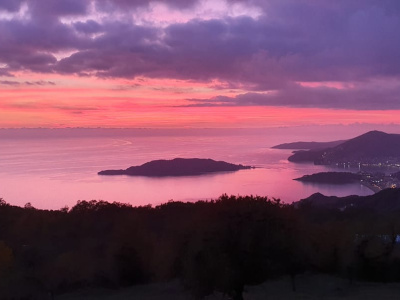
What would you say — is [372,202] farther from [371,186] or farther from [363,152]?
[363,152]

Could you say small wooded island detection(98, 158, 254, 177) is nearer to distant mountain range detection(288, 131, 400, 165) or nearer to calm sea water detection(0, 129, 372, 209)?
calm sea water detection(0, 129, 372, 209)

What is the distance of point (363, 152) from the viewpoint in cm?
11331

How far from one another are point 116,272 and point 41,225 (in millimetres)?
8485

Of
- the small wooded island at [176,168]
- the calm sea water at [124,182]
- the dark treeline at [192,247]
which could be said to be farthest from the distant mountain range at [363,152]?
the dark treeline at [192,247]

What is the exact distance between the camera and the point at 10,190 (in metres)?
69.9

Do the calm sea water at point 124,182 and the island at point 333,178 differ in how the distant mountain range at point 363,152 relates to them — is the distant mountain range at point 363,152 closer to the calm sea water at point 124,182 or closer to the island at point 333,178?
the calm sea water at point 124,182

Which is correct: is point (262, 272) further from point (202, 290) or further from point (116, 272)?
point (116, 272)

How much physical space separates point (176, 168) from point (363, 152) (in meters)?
52.9

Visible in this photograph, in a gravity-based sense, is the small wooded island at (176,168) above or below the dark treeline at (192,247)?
above

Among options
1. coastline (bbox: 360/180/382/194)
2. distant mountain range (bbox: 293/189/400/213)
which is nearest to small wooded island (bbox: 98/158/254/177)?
coastline (bbox: 360/180/382/194)

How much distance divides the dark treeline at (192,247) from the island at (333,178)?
1634 inches

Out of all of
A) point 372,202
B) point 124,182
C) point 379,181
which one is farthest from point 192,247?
point 379,181

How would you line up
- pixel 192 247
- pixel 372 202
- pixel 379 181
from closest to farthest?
pixel 192 247 < pixel 372 202 < pixel 379 181

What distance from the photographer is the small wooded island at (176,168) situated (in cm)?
8181
